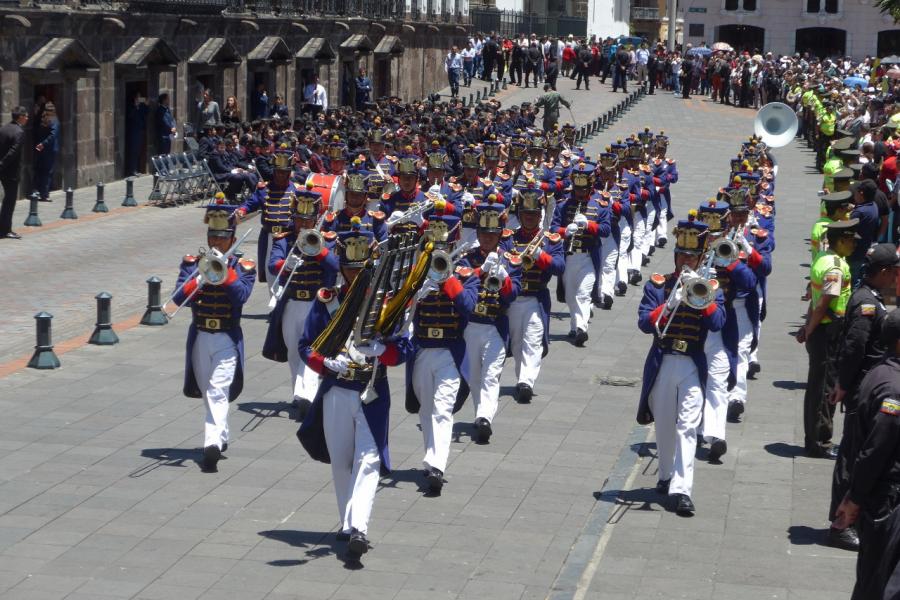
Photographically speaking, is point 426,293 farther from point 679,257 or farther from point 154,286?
point 154,286

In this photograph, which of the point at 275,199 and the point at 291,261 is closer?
the point at 291,261

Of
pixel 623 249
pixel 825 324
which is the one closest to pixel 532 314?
pixel 825 324

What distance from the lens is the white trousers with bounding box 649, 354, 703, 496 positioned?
10.9 m

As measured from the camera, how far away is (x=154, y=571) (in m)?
9.42

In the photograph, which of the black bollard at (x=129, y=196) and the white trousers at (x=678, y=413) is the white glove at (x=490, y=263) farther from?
the black bollard at (x=129, y=196)

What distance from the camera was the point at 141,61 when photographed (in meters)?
30.4

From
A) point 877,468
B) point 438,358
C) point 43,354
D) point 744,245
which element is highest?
point 744,245

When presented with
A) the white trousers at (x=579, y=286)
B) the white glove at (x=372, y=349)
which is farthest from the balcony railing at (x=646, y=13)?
the white glove at (x=372, y=349)

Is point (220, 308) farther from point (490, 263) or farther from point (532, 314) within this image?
point (532, 314)

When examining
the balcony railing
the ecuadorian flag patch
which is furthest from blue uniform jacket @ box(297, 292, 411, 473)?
the balcony railing

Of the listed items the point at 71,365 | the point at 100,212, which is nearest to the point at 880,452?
the point at 71,365

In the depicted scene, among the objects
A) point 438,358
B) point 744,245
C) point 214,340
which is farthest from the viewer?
point 744,245

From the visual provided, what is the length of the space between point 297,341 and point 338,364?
3747mm

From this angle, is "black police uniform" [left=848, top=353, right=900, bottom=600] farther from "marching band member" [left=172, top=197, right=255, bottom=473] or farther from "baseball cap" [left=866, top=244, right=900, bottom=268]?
"marching band member" [left=172, top=197, right=255, bottom=473]
